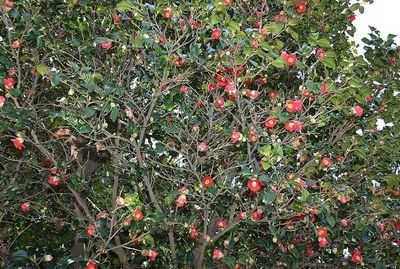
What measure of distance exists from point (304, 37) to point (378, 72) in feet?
2.12

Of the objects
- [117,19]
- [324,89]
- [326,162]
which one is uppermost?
[324,89]

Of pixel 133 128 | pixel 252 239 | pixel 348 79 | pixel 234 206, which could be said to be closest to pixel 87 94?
pixel 133 128

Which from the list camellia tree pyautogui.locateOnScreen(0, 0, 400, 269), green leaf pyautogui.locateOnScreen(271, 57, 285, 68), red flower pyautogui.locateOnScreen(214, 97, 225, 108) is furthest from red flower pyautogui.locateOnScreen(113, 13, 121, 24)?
green leaf pyautogui.locateOnScreen(271, 57, 285, 68)

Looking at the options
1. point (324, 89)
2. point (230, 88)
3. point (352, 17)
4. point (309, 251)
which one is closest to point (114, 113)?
point (230, 88)

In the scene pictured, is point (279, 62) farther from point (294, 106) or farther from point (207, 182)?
point (207, 182)

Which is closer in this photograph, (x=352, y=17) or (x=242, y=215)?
(x=242, y=215)

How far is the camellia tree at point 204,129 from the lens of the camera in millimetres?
2334

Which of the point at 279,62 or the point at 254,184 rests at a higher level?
the point at 279,62

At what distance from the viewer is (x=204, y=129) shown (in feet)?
9.59

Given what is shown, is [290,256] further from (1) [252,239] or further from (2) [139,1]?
(2) [139,1]

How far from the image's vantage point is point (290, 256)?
123 inches

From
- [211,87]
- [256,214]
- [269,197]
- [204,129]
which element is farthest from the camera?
[204,129]

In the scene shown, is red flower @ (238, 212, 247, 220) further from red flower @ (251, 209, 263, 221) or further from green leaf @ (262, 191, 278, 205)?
green leaf @ (262, 191, 278, 205)

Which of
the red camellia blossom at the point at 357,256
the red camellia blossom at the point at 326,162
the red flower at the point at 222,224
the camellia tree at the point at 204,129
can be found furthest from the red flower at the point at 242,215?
the red camellia blossom at the point at 357,256
